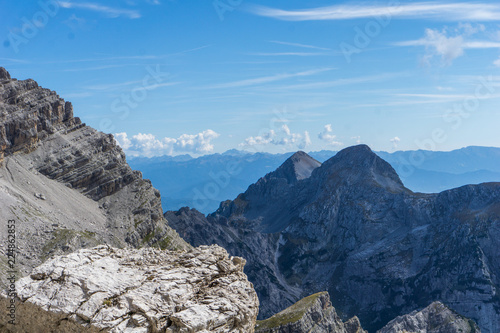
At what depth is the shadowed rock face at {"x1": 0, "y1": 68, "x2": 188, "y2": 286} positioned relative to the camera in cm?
13138

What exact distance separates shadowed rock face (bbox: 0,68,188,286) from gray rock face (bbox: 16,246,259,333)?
101412mm

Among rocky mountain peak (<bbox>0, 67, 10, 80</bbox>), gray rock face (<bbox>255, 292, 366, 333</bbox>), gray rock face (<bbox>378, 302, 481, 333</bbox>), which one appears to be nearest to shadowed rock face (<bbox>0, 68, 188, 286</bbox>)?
rocky mountain peak (<bbox>0, 67, 10, 80</bbox>)

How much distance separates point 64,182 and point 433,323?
494 feet

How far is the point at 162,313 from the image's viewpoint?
25297 millimetres

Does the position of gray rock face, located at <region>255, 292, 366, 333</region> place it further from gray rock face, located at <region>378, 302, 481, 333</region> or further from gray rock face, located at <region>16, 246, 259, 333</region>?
gray rock face, located at <region>16, 246, 259, 333</region>

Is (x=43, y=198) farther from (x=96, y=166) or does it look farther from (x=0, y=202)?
(x=96, y=166)

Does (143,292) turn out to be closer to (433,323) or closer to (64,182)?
(64,182)

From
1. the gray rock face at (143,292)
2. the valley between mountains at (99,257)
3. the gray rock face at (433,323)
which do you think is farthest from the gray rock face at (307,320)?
the gray rock face at (143,292)

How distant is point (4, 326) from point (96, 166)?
538 feet

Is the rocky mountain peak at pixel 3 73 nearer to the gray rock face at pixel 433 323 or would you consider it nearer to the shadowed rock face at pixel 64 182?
the shadowed rock face at pixel 64 182

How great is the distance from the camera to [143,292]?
2645 centimetres

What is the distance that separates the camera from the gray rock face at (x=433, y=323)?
160 meters

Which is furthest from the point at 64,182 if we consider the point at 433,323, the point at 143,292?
the point at 143,292

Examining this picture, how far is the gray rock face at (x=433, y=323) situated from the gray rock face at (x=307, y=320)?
1556 centimetres
